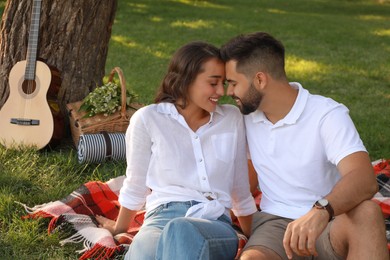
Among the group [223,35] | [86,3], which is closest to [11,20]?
[86,3]

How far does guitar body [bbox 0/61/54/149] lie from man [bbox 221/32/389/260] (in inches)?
92.1

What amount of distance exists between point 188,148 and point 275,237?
0.64 metres

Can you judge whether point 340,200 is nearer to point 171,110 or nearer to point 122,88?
point 171,110

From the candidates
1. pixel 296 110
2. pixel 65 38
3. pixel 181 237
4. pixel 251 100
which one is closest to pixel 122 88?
pixel 65 38

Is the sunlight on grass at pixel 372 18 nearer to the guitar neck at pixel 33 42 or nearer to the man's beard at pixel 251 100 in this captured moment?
the guitar neck at pixel 33 42

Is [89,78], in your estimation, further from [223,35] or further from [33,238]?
[223,35]

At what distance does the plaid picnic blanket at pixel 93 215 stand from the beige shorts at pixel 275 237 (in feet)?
0.78

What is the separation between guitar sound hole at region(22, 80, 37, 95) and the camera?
5.64 meters

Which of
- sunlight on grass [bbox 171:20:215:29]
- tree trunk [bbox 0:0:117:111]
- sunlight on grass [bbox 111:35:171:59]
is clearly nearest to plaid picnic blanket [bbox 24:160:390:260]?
tree trunk [bbox 0:0:117:111]

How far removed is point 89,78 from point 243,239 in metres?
2.57

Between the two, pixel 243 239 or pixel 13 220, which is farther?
pixel 13 220

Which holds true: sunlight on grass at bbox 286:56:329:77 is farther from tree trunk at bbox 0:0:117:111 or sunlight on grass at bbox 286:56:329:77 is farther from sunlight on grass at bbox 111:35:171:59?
tree trunk at bbox 0:0:117:111

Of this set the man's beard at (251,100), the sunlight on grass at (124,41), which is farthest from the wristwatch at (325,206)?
the sunlight on grass at (124,41)

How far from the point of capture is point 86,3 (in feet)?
18.7
